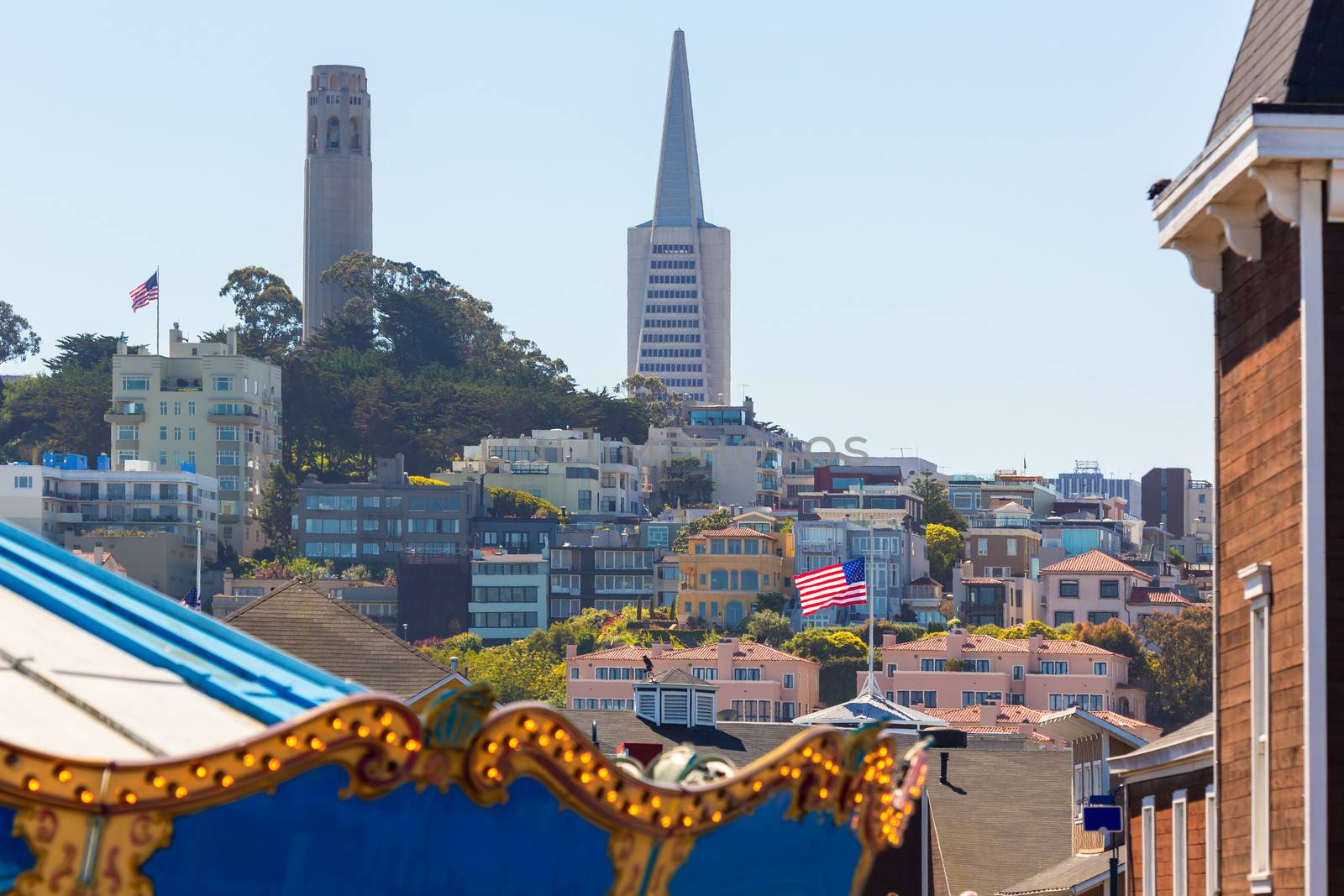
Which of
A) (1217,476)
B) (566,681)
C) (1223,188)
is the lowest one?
(566,681)

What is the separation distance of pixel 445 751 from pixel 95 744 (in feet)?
3.87

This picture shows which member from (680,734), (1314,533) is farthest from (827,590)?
(1314,533)

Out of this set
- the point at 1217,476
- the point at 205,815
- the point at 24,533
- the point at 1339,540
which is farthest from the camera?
the point at 1217,476

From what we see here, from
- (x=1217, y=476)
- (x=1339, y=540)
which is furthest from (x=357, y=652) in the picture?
(x=1339, y=540)

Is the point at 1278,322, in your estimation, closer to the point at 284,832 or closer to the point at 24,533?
the point at 24,533

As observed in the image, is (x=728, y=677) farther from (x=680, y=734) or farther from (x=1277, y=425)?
(x=1277, y=425)

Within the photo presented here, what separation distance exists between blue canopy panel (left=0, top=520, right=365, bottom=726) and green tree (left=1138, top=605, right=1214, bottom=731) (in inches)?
6606

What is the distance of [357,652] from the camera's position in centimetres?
3834

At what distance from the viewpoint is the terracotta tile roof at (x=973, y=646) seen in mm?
179500

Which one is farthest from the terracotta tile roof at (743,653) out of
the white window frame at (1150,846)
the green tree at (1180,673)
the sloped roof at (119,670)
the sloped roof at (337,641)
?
the sloped roof at (119,670)

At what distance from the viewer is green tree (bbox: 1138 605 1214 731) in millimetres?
179125

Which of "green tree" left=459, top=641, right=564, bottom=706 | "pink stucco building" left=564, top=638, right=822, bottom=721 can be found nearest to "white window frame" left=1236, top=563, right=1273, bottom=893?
"pink stucco building" left=564, top=638, right=822, bottom=721

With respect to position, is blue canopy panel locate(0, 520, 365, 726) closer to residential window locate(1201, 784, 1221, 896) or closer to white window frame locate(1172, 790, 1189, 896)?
residential window locate(1201, 784, 1221, 896)

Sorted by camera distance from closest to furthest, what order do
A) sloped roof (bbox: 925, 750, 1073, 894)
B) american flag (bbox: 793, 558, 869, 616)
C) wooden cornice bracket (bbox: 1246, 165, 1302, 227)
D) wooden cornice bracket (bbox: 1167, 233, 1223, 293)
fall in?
wooden cornice bracket (bbox: 1246, 165, 1302, 227) → wooden cornice bracket (bbox: 1167, 233, 1223, 293) → sloped roof (bbox: 925, 750, 1073, 894) → american flag (bbox: 793, 558, 869, 616)
